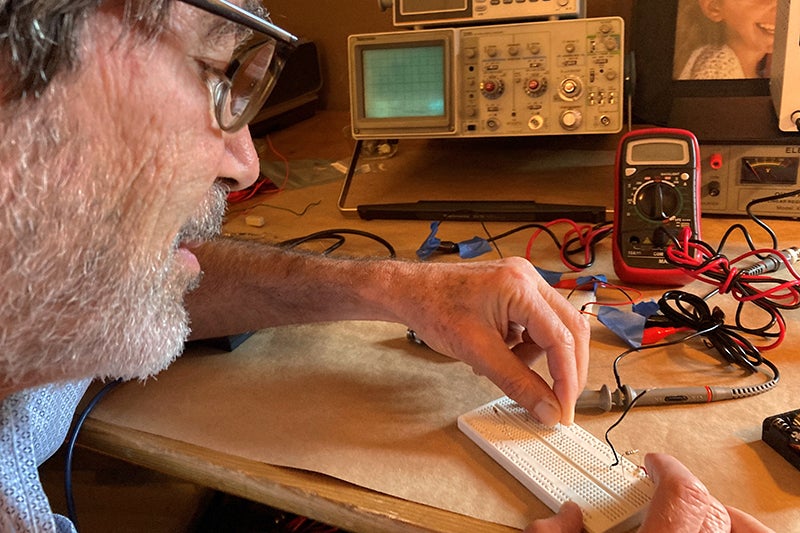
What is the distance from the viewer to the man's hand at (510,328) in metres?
0.70

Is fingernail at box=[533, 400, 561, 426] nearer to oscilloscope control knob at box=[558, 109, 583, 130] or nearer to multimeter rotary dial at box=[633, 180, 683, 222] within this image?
multimeter rotary dial at box=[633, 180, 683, 222]

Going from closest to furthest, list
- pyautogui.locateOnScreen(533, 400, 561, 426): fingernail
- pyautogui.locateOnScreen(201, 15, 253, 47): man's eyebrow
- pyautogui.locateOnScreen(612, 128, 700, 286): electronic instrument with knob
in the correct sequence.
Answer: pyautogui.locateOnScreen(201, 15, 253, 47): man's eyebrow
pyautogui.locateOnScreen(533, 400, 561, 426): fingernail
pyautogui.locateOnScreen(612, 128, 700, 286): electronic instrument with knob

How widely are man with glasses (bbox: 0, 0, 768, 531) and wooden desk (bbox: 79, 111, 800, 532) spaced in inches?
2.1

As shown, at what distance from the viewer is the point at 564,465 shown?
2.11 ft

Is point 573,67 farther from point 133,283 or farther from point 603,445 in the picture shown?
point 133,283

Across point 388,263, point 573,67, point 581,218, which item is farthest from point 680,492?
point 573,67

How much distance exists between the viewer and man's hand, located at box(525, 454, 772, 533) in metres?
0.54

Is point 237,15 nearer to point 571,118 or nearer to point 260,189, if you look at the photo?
point 571,118

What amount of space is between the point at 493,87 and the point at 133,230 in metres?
0.79

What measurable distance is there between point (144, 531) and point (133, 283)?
0.48 meters

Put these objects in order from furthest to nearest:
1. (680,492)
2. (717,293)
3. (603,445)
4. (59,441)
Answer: (717,293), (59,441), (603,445), (680,492)

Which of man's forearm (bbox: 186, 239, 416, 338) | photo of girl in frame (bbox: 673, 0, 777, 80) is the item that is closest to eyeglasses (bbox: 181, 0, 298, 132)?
man's forearm (bbox: 186, 239, 416, 338)

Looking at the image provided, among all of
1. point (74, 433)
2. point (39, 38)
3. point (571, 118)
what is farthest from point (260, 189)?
point (39, 38)

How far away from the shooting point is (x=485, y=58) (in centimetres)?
123
